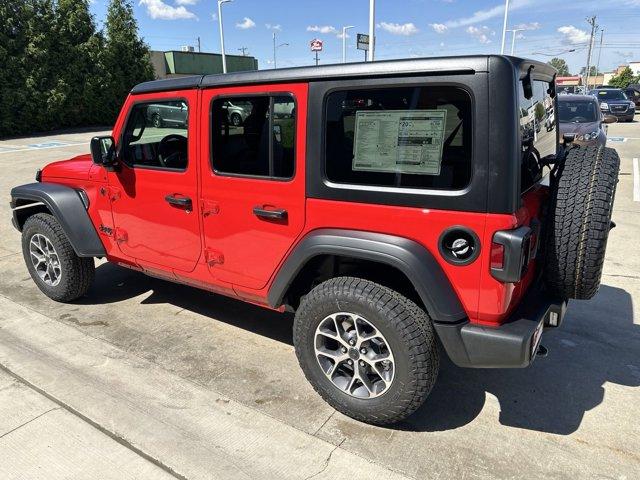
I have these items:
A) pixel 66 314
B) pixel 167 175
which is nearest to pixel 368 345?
pixel 167 175

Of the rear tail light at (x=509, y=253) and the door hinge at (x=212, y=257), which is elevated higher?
the rear tail light at (x=509, y=253)

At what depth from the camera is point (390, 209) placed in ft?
7.63

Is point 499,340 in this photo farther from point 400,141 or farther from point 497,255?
point 400,141

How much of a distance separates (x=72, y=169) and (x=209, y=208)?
63.7 inches

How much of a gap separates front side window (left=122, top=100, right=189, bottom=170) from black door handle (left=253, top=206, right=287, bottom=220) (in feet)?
2.29

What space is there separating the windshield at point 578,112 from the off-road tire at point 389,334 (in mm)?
8470

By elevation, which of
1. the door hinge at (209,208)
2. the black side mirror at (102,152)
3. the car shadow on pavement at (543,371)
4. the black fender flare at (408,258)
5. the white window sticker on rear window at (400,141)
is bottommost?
the car shadow on pavement at (543,371)

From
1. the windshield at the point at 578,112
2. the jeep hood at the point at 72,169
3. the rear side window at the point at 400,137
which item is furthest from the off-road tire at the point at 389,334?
the windshield at the point at 578,112

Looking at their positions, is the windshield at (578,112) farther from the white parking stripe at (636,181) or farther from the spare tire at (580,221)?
the spare tire at (580,221)

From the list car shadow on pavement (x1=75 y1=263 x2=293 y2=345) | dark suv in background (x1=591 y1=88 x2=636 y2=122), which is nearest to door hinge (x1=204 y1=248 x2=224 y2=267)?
→ car shadow on pavement (x1=75 y1=263 x2=293 y2=345)

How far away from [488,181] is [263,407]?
1.77m

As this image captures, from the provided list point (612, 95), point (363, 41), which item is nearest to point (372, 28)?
point (363, 41)

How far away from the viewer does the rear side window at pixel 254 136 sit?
2.67 meters

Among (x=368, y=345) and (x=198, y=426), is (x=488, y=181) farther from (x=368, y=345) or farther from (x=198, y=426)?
(x=198, y=426)
